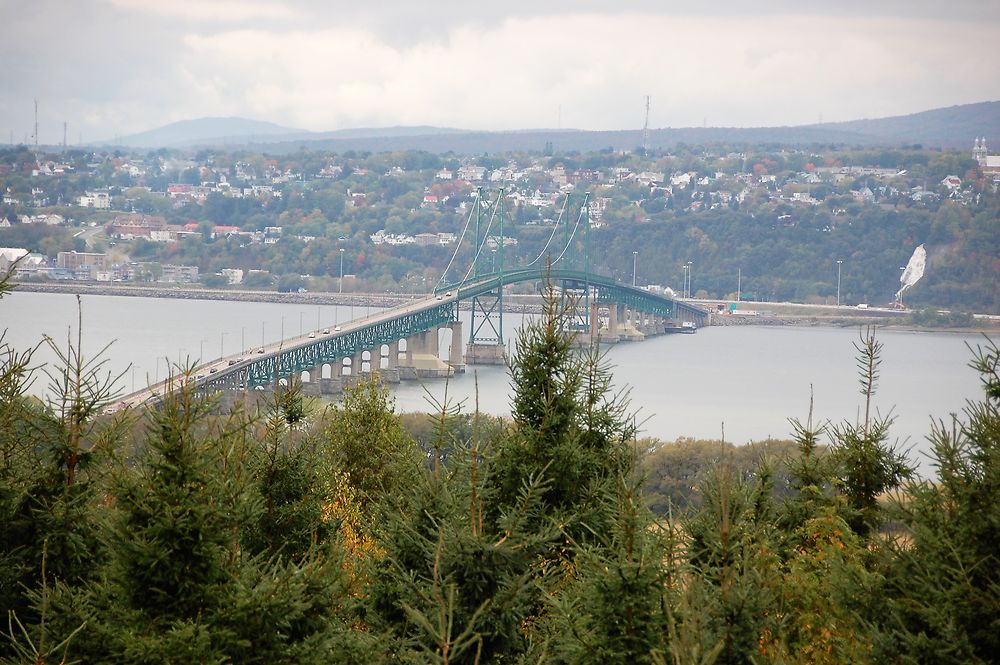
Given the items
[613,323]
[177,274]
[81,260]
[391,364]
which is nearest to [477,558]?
[391,364]

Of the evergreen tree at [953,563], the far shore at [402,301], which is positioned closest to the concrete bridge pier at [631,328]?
the far shore at [402,301]

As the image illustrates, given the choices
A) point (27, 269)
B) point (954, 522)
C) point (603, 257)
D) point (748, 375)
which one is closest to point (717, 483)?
point (954, 522)

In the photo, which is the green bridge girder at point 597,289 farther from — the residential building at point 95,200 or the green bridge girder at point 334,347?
the residential building at point 95,200

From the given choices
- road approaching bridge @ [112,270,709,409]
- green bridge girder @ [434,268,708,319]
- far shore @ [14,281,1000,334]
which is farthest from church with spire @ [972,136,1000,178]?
road approaching bridge @ [112,270,709,409]

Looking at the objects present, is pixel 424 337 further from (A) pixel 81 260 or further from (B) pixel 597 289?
(A) pixel 81 260

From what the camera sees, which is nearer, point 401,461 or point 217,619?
point 217,619

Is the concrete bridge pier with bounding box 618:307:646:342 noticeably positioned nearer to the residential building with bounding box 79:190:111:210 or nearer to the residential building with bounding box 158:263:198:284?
the residential building with bounding box 158:263:198:284

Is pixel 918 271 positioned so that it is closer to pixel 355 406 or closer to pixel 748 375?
pixel 748 375
